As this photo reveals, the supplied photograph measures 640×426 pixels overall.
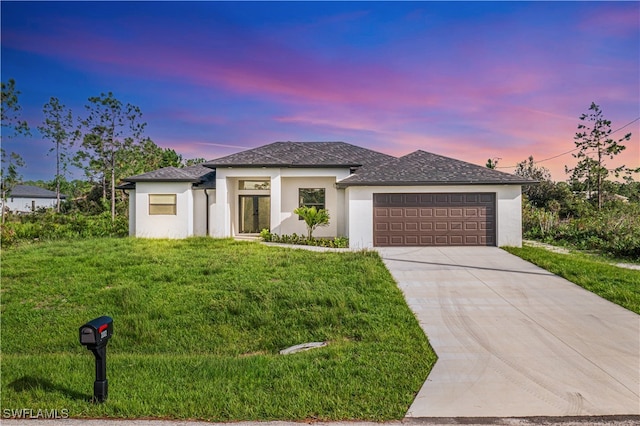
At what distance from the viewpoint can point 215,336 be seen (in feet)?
20.1

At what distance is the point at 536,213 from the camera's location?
59.1 ft

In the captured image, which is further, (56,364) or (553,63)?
(553,63)

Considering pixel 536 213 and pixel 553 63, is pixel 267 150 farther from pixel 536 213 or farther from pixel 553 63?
pixel 536 213

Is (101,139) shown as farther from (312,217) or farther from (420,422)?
(420,422)

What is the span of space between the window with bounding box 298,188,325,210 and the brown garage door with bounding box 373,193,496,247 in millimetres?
4108

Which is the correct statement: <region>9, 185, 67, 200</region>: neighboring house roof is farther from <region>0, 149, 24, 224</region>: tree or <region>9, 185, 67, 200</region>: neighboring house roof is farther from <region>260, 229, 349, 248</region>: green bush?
<region>260, 229, 349, 248</region>: green bush

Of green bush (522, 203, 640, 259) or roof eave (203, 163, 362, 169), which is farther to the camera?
roof eave (203, 163, 362, 169)

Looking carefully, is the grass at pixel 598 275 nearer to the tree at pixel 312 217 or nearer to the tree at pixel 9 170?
the tree at pixel 312 217

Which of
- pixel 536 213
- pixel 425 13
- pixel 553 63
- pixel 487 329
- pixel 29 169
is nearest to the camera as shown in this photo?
pixel 487 329

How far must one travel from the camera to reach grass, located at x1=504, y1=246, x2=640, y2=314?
7234 mm

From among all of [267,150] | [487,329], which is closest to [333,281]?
[487,329]

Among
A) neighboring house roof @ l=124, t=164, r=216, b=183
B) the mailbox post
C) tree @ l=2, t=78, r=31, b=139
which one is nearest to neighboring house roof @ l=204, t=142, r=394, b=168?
neighboring house roof @ l=124, t=164, r=216, b=183

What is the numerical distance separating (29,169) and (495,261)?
1156 inches

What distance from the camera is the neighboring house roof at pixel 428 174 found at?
1344cm
